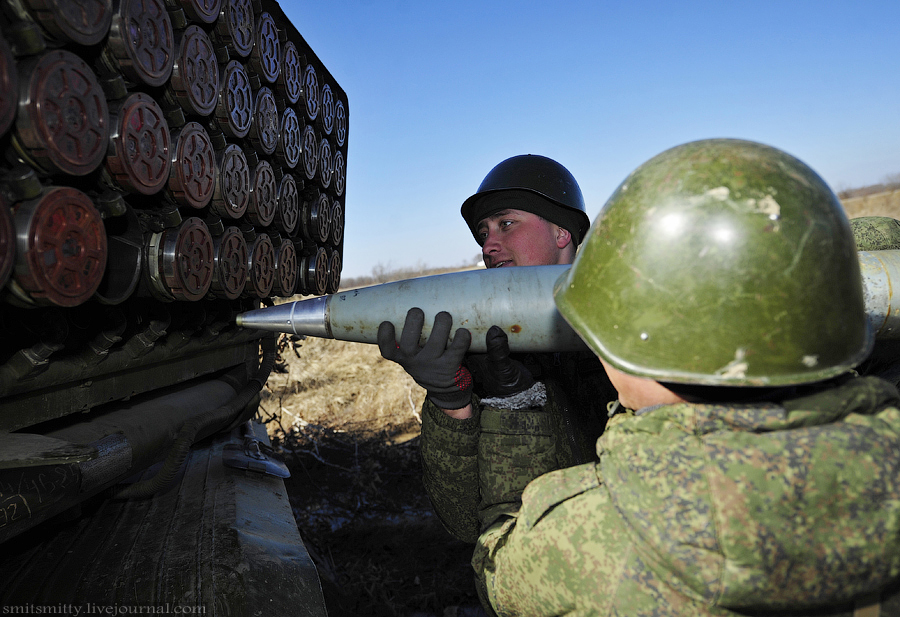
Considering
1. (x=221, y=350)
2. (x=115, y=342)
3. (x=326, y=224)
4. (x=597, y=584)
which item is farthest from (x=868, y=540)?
(x=326, y=224)

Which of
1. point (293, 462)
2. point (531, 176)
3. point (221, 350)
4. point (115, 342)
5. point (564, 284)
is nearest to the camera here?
point (564, 284)

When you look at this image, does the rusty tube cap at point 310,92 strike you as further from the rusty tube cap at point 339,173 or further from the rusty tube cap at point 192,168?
the rusty tube cap at point 192,168

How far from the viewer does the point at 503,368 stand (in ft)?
6.27

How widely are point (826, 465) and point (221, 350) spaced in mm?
3412

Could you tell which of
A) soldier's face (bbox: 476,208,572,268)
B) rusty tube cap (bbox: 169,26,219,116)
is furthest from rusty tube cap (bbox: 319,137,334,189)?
soldier's face (bbox: 476,208,572,268)

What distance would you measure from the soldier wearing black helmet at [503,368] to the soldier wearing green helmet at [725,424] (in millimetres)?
699

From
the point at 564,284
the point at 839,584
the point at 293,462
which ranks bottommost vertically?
the point at 293,462

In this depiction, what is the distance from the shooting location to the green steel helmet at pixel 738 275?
38.2 inches

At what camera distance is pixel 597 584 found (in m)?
1.02

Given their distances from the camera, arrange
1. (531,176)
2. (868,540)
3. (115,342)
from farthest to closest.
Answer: (531,176) → (115,342) → (868,540)

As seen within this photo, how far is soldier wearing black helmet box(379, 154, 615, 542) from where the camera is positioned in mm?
1813

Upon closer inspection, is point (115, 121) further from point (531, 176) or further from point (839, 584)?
point (839, 584)

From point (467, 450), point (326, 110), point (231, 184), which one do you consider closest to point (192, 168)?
point (231, 184)

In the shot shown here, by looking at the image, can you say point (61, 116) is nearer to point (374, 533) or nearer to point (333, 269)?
point (333, 269)
